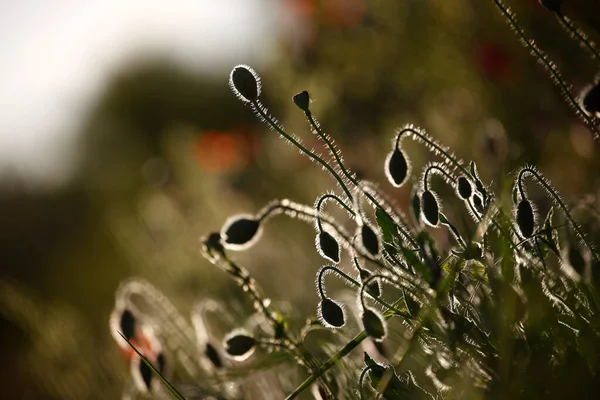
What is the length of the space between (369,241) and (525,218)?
0.57 feet

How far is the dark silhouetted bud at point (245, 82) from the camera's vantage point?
0.80 metres

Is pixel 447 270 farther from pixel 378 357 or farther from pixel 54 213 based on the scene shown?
pixel 54 213

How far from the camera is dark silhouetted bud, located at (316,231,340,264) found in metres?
0.77

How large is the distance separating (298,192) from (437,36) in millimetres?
652

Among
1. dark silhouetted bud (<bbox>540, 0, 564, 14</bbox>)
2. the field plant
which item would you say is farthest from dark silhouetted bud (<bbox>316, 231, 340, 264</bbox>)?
dark silhouetted bud (<bbox>540, 0, 564, 14</bbox>)

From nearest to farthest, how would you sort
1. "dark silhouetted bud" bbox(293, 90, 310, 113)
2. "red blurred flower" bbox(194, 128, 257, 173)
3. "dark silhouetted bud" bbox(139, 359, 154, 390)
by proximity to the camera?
"dark silhouetted bud" bbox(293, 90, 310, 113), "dark silhouetted bud" bbox(139, 359, 154, 390), "red blurred flower" bbox(194, 128, 257, 173)

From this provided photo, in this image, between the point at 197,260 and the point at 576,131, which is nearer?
the point at 576,131

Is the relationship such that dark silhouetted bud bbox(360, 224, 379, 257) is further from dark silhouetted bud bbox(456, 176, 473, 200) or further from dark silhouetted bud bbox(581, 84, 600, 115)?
dark silhouetted bud bbox(581, 84, 600, 115)

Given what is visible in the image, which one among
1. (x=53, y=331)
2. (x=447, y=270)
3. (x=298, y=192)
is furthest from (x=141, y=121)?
(x=447, y=270)

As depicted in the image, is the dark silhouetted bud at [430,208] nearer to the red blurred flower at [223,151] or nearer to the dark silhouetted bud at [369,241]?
the dark silhouetted bud at [369,241]

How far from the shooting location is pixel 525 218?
0.74m

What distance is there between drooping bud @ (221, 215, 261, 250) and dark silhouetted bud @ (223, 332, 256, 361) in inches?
4.2

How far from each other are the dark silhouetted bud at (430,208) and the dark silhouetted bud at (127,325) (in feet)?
1.59

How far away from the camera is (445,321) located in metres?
0.68
